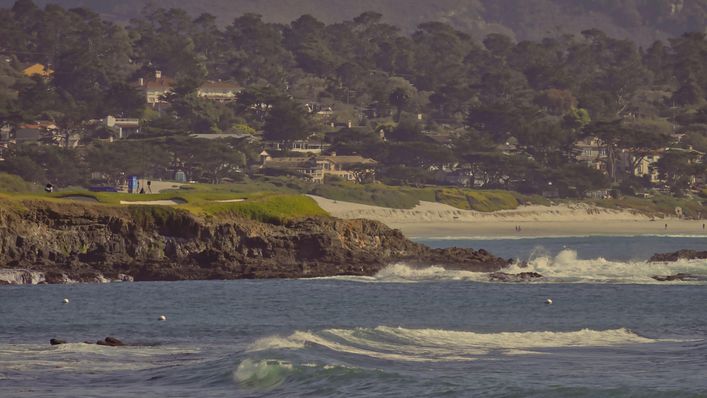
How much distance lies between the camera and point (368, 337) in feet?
157

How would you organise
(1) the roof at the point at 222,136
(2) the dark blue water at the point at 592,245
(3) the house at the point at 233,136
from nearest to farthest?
(2) the dark blue water at the point at 592,245 < (3) the house at the point at 233,136 < (1) the roof at the point at 222,136

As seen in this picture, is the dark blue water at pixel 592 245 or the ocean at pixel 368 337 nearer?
the ocean at pixel 368 337

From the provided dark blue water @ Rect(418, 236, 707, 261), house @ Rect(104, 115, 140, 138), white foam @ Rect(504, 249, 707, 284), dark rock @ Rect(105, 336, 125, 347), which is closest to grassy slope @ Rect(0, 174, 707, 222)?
dark blue water @ Rect(418, 236, 707, 261)

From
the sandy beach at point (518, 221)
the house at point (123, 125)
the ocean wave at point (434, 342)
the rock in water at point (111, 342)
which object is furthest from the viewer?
the house at point (123, 125)

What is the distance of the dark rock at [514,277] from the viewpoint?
70.9m

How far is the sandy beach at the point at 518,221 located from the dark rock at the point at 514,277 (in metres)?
47.7

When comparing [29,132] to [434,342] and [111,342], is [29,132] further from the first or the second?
[434,342]

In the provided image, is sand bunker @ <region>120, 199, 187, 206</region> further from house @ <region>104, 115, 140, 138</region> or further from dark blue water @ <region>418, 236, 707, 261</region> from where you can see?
house @ <region>104, 115, 140, 138</region>

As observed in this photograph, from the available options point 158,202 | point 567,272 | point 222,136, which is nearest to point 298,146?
point 222,136

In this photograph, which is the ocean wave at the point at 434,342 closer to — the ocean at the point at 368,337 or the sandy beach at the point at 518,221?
the ocean at the point at 368,337

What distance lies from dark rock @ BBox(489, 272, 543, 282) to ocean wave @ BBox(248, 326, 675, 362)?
20.5 meters

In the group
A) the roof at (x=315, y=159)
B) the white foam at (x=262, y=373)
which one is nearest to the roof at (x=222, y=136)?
the roof at (x=315, y=159)

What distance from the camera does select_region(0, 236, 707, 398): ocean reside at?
3859cm

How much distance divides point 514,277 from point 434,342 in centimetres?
2488
